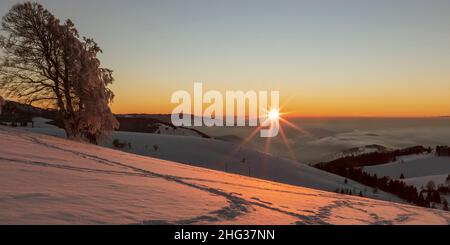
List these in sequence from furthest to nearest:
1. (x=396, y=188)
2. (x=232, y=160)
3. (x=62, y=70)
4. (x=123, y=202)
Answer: (x=396, y=188)
(x=232, y=160)
(x=62, y=70)
(x=123, y=202)

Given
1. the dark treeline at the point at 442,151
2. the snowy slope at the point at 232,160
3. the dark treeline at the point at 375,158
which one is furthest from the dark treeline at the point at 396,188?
the dark treeline at the point at 442,151

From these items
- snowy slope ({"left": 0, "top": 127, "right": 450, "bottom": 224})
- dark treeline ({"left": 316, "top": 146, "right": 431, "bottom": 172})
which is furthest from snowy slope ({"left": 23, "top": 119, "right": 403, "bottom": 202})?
dark treeline ({"left": 316, "top": 146, "right": 431, "bottom": 172})

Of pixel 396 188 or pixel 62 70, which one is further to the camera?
pixel 396 188

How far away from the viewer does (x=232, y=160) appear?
50125 millimetres

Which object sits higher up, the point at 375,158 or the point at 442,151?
the point at 442,151

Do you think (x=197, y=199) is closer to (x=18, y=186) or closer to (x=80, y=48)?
(x=18, y=186)

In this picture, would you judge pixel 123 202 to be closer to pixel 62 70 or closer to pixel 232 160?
pixel 62 70

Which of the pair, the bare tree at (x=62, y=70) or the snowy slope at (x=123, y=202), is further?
the bare tree at (x=62, y=70)

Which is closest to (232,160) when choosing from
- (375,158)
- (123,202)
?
(123,202)

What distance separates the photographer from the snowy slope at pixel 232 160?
44.9 meters

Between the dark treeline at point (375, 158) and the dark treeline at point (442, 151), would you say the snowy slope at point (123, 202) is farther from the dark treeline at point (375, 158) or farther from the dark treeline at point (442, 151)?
the dark treeline at point (442, 151)

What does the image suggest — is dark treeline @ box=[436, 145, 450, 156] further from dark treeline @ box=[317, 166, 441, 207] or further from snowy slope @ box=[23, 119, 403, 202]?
snowy slope @ box=[23, 119, 403, 202]
